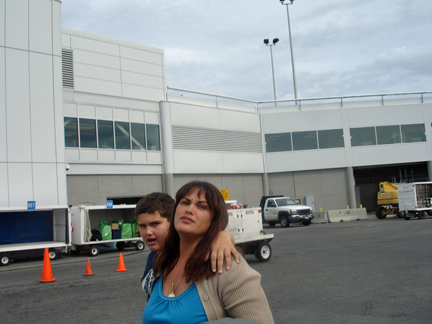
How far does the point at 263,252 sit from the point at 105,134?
62.5 feet

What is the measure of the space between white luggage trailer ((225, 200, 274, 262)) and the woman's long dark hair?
9980mm

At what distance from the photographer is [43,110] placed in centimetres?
1878

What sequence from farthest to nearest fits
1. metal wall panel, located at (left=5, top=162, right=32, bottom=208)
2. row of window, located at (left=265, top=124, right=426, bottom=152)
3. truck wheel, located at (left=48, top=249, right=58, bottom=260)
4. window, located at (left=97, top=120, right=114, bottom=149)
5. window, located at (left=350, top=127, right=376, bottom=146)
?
window, located at (left=350, top=127, right=376, bottom=146) < row of window, located at (left=265, top=124, right=426, bottom=152) < window, located at (left=97, top=120, right=114, bottom=149) < metal wall panel, located at (left=5, top=162, right=32, bottom=208) < truck wheel, located at (left=48, top=249, right=58, bottom=260)

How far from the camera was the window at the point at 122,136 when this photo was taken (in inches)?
1150

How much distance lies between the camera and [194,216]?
2109mm

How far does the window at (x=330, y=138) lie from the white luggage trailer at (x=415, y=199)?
10.7 meters

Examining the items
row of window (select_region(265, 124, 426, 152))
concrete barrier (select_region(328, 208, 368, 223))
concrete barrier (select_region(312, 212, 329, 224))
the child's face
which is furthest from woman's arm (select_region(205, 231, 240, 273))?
row of window (select_region(265, 124, 426, 152))

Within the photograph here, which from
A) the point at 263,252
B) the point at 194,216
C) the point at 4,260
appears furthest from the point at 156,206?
the point at 4,260

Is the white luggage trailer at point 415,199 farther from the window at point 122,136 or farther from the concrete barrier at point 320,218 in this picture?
the window at point 122,136

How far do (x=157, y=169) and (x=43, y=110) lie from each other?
13186 millimetres

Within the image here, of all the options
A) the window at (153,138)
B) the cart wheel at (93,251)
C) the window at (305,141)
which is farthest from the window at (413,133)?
the cart wheel at (93,251)

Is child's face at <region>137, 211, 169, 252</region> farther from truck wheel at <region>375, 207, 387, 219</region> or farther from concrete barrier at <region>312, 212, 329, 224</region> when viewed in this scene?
truck wheel at <region>375, 207, 387, 219</region>

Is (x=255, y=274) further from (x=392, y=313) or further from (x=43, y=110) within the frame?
(x=43, y=110)

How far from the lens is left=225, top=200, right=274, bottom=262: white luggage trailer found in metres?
12.3
